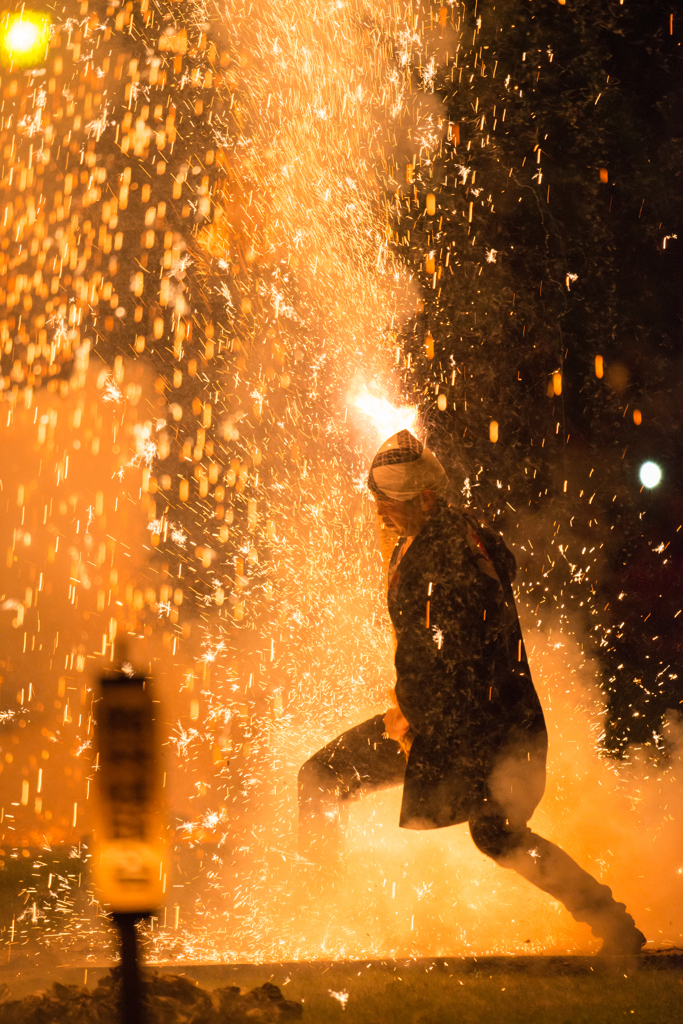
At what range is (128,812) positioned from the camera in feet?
3.36

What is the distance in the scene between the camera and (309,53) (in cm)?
225

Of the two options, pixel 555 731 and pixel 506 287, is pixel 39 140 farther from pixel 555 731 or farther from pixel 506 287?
pixel 555 731

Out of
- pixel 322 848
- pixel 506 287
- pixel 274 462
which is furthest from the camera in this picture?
pixel 274 462

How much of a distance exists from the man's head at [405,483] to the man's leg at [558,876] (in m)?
0.72

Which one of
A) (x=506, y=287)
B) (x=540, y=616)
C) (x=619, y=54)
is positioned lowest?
(x=540, y=616)

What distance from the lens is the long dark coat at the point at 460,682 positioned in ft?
5.98

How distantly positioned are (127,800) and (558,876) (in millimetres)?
1197

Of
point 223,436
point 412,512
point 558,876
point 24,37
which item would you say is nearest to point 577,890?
point 558,876

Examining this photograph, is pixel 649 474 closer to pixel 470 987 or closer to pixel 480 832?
pixel 480 832

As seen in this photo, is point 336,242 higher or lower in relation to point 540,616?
higher

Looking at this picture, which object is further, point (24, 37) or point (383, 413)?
point (24, 37)

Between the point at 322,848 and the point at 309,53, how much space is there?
7.22 feet

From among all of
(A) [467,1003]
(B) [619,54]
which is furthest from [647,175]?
(A) [467,1003]

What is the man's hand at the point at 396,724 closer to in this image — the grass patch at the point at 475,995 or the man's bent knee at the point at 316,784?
the man's bent knee at the point at 316,784
